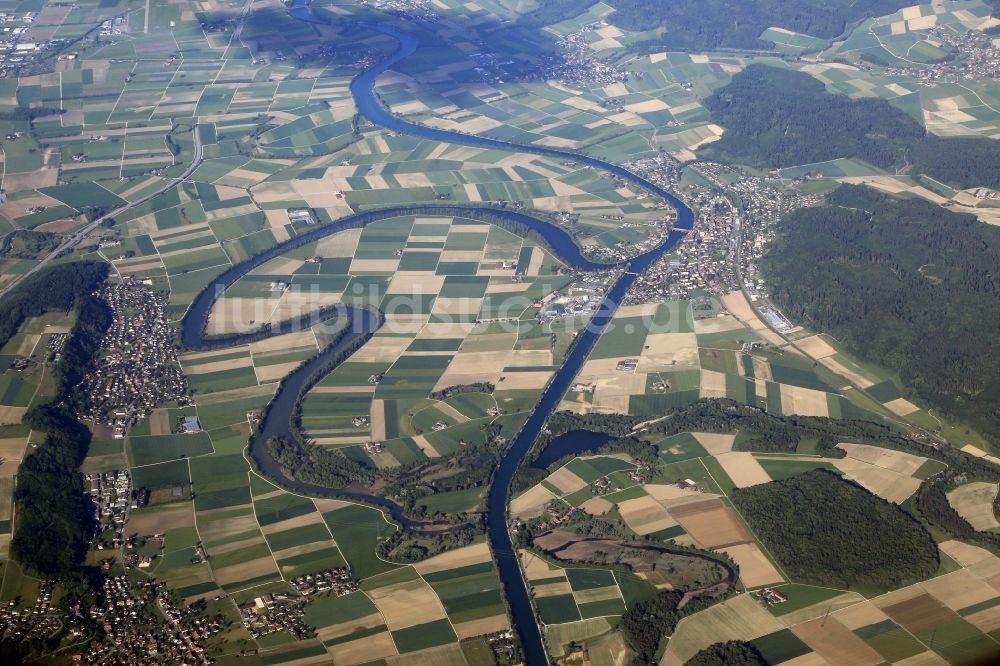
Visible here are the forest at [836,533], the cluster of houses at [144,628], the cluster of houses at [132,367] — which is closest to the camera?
the cluster of houses at [144,628]

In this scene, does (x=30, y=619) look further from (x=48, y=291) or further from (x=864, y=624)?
(x=864, y=624)

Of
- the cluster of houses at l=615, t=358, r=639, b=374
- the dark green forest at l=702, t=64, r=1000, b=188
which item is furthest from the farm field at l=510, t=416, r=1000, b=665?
the dark green forest at l=702, t=64, r=1000, b=188

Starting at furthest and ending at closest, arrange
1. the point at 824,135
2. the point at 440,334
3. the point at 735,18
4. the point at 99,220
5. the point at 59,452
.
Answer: the point at 735,18 < the point at 824,135 < the point at 99,220 < the point at 440,334 < the point at 59,452

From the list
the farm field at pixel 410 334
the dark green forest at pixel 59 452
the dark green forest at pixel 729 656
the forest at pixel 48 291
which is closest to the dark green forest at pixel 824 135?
the farm field at pixel 410 334

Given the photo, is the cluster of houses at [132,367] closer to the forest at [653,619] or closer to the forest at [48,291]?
the forest at [48,291]

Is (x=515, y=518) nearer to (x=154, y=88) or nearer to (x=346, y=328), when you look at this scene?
(x=346, y=328)

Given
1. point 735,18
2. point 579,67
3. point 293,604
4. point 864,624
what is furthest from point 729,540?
point 735,18

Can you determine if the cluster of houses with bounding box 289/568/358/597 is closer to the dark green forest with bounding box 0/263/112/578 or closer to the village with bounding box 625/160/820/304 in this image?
the dark green forest with bounding box 0/263/112/578

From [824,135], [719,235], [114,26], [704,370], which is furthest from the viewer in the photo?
[114,26]
